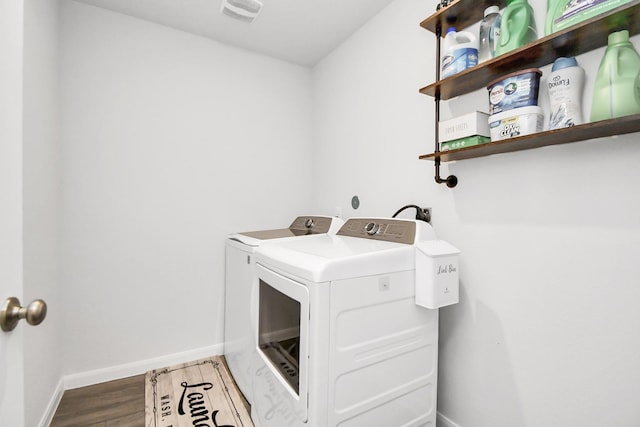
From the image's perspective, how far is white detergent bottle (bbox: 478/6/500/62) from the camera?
1274mm

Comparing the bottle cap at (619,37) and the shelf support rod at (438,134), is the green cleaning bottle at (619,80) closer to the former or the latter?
the bottle cap at (619,37)

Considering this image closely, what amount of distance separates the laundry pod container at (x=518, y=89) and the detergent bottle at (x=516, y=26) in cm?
12

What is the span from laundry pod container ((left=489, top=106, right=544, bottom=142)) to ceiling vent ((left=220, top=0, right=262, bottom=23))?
65.8 inches

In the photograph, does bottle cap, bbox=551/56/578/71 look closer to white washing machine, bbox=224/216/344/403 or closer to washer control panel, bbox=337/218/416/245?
washer control panel, bbox=337/218/416/245

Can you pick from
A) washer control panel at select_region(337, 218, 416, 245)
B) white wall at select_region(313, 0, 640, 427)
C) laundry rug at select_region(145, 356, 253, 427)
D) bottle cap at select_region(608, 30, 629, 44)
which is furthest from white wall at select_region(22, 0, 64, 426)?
bottle cap at select_region(608, 30, 629, 44)

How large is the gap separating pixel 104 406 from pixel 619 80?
2.86 m

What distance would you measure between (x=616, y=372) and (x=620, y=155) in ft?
2.43

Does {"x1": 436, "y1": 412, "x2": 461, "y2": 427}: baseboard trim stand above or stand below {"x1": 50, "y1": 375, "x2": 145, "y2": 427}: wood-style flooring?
above

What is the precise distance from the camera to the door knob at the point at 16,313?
2.01 ft

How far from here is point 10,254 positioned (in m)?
0.64

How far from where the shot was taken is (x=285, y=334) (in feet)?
4.63

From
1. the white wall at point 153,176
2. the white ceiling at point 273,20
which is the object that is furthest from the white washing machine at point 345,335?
the white ceiling at point 273,20

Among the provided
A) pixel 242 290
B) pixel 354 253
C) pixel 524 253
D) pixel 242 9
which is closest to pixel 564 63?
pixel 524 253

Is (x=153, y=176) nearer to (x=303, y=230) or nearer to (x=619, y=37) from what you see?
(x=303, y=230)
